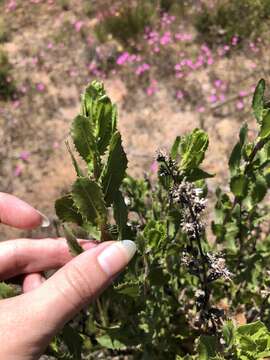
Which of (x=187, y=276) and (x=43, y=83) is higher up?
(x=43, y=83)

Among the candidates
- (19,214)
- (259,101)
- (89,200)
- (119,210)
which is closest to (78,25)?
(19,214)

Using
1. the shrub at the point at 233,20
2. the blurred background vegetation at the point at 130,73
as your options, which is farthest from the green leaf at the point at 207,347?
the shrub at the point at 233,20

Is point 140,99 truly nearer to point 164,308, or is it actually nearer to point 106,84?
point 106,84

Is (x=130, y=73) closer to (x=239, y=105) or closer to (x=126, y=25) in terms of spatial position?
(x=126, y=25)

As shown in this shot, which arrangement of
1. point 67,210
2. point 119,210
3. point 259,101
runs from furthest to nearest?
point 259,101 < point 67,210 < point 119,210

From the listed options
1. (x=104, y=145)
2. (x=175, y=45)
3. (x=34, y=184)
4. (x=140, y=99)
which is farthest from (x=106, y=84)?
(x=104, y=145)

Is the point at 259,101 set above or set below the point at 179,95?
above
